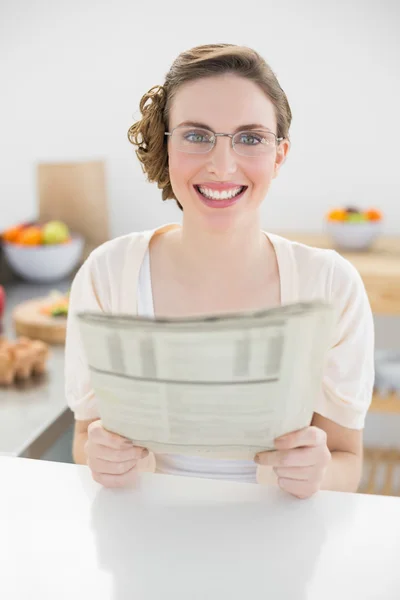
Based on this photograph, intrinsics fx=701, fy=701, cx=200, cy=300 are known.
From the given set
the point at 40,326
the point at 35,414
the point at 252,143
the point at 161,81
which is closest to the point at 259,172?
the point at 252,143

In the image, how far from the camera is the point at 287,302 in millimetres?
954

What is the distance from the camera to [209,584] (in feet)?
1.76

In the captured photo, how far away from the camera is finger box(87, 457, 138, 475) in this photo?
666 mm

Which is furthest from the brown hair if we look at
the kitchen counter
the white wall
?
the white wall

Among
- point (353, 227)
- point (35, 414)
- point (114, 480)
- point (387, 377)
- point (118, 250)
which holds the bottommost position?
point (387, 377)

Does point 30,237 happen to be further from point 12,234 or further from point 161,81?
point 161,81

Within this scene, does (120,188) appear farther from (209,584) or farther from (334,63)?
(209,584)

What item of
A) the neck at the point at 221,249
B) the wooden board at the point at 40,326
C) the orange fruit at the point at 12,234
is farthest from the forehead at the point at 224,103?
the orange fruit at the point at 12,234

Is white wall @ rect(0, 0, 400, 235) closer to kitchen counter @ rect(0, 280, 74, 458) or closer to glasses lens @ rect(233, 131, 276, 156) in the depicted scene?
kitchen counter @ rect(0, 280, 74, 458)

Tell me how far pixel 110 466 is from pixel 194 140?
16.0 inches

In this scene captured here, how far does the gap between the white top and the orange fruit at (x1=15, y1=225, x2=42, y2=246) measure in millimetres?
1360

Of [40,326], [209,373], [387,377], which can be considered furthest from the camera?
[387,377]

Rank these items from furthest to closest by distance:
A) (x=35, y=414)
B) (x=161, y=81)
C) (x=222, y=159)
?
1. (x=161, y=81)
2. (x=35, y=414)
3. (x=222, y=159)

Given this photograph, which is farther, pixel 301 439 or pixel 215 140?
pixel 215 140
